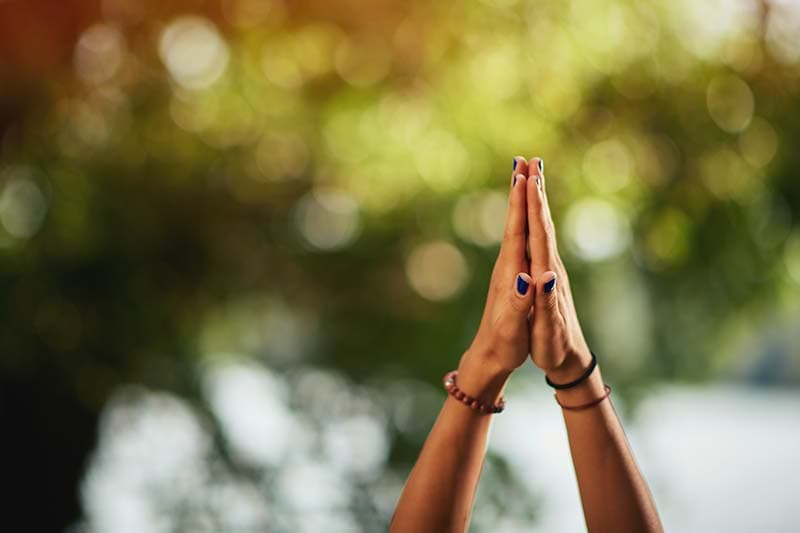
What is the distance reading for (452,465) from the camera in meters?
0.86

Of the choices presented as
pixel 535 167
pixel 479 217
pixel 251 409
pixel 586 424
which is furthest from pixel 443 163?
pixel 586 424

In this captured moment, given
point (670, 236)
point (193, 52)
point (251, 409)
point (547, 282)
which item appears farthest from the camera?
point (251, 409)

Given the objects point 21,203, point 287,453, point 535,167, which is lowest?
point 535,167

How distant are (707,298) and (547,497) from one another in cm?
63

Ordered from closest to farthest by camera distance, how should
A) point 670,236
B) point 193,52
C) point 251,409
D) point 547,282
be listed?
point 547,282
point 670,236
point 193,52
point 251,409

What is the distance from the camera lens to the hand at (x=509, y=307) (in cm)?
84

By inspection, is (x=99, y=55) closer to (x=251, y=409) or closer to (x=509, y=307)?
(x=251, y=409)

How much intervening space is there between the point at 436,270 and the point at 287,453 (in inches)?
24.3

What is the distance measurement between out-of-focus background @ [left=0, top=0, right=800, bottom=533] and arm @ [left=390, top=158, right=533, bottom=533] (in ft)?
3.43

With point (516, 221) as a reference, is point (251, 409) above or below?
above

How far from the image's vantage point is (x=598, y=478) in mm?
831

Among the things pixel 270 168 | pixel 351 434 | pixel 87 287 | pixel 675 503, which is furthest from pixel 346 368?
pixel 675 503

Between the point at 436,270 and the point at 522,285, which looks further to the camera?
the point at 436,270

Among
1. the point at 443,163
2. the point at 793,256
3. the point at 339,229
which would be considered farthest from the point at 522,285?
the point at 793,256
